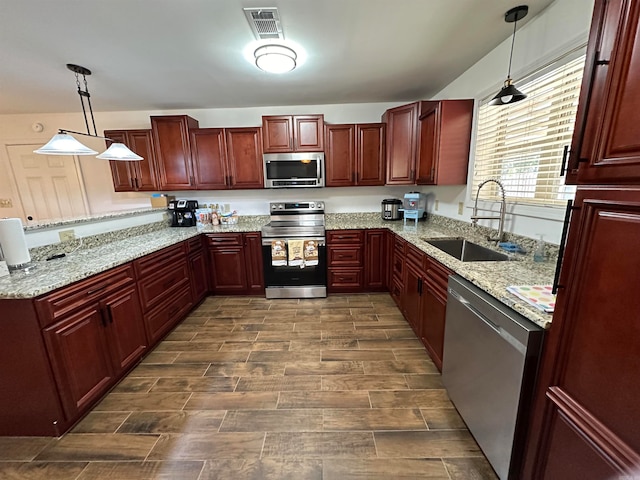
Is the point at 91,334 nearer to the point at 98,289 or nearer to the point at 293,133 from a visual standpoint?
the point at 98,289

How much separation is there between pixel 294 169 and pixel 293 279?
1418mm

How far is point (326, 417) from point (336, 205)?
8.93ft

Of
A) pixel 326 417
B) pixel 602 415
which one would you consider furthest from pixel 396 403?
pixel 602 415

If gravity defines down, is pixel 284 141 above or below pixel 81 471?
above

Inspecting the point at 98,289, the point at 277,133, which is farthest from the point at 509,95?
the point at 98,289

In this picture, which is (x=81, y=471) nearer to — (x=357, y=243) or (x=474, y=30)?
(x=357, y=243)


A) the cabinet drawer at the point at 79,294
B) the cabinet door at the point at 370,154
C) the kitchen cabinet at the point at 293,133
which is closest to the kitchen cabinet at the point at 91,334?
the cabinet drawer at the point at 79,294

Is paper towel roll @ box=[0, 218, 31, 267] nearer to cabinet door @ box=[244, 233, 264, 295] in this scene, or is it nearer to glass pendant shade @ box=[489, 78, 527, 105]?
cabinet door @ box=[244, 233, 264, 295]

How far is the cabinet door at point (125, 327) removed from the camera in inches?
69.5

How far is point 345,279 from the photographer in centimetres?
325

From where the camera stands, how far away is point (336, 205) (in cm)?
373

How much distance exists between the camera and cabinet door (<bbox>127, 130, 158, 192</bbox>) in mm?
3264

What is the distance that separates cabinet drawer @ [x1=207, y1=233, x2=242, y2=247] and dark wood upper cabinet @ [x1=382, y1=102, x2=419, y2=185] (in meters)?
2.04

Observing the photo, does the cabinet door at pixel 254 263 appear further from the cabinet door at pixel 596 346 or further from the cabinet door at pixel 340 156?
the cabinet door at pixel 596 346
